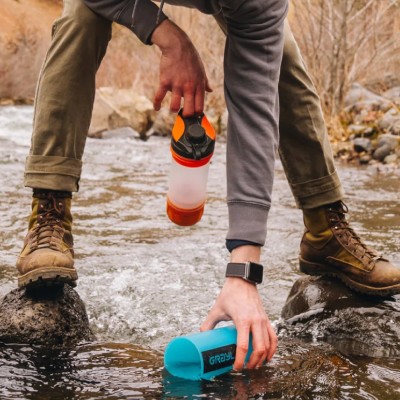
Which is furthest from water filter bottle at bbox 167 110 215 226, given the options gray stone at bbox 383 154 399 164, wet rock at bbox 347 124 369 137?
wet rock at bbox 347 124 369 137

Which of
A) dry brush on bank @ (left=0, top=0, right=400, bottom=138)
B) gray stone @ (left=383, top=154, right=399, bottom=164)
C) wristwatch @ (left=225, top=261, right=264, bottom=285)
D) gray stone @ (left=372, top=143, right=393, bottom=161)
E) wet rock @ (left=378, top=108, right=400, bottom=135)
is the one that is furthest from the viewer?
dry brush on bank @ (left=0, top=0, right=400, bottom=138)

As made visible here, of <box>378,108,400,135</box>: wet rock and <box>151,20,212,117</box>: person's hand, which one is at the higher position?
<box>378,108,400,135</box>: wet rock

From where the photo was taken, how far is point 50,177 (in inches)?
97.2

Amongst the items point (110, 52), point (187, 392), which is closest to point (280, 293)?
point (187, 392)

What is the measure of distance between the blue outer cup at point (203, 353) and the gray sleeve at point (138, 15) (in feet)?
2.96

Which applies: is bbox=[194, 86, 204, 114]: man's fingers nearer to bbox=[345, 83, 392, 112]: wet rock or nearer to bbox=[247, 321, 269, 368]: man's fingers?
bbox=[247, 321, 269, 368]: man's fingers

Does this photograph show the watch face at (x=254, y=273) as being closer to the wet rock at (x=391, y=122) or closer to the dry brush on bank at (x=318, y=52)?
the wet rock at (x=391, y=122)

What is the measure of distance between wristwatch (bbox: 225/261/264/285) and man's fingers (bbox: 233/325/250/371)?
15cm

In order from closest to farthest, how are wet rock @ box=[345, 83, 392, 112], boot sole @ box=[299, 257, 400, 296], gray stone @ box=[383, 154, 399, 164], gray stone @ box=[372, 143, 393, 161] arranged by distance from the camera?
boot sole @ box=[299, 257, 400, 296], gray stone @ box=[383, 154, 399, 164], gray stone @ box=[372, 143, 393, 161], wet rock @ box=[345, 83, 392, 112]

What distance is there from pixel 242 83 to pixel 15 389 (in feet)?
3.29

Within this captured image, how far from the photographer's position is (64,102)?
2.45 m

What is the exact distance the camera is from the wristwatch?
1866 millimetres

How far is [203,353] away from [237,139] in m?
0.59

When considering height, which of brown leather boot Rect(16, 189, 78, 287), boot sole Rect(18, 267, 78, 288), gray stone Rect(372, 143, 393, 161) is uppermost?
gray stone Rect(372, 143, 393, 161)
